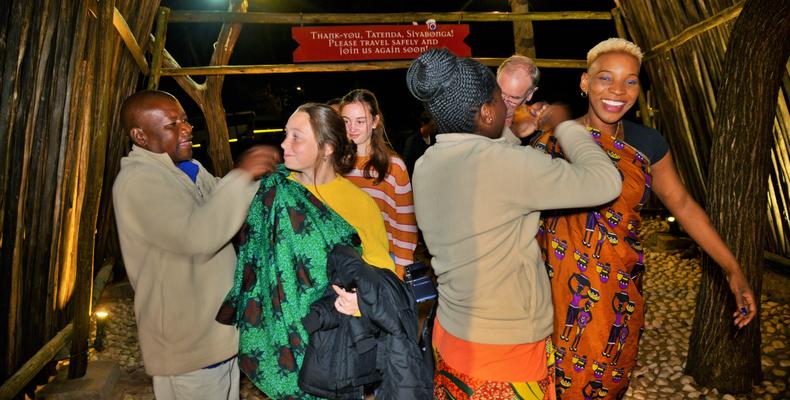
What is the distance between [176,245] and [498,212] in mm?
1053

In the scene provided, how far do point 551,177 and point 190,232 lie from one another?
1.13 metres

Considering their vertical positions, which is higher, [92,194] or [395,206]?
[92,194]

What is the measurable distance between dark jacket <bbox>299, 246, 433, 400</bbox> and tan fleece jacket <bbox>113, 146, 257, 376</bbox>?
1.33ft

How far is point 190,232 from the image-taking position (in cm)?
163

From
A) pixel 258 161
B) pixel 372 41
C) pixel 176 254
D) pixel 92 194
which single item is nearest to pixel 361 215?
pixel 258 161

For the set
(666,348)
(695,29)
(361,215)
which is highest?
(695,29)

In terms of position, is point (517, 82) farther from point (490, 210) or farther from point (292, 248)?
point (292, 248)

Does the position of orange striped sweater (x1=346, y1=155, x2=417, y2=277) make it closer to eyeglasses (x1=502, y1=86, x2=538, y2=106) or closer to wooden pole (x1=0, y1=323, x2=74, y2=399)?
eyeglasses (x1=502, y1=86, x2=538, y2=106)

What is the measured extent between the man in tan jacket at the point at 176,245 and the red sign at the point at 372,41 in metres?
3.59

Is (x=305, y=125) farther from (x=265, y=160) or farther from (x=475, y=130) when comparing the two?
(x=475, y=130)

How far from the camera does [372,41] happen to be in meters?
5.52

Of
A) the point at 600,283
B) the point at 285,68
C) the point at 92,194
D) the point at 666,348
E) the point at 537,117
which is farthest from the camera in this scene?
the point at 285,68

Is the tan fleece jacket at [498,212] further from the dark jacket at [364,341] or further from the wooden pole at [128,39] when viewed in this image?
the wooden pole at [128,39]

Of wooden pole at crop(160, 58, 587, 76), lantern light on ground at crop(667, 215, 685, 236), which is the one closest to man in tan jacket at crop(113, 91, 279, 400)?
wooden pole at crop(160, 58, 587, 76)
